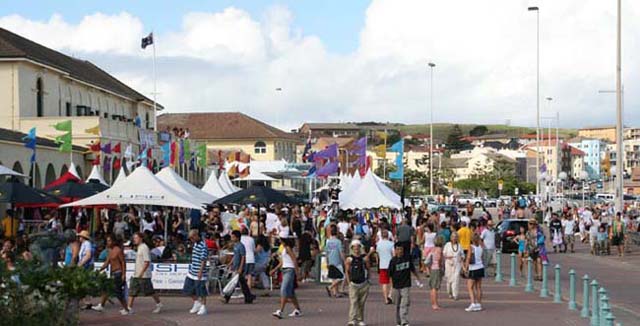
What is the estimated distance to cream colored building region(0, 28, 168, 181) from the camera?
170ft

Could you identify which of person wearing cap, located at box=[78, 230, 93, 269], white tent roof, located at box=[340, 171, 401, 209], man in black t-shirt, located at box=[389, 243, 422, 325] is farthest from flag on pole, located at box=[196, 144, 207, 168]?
man in black t-shirt, located at box=[389, 243, 422, 325]

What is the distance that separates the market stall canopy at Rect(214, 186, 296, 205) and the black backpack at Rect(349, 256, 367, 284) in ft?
38.9

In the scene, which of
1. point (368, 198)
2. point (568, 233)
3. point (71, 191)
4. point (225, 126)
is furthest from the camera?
point (225, 126)

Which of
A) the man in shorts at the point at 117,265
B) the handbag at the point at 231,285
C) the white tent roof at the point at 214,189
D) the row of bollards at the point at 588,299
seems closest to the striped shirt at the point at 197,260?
the handbag at the point at 231,285

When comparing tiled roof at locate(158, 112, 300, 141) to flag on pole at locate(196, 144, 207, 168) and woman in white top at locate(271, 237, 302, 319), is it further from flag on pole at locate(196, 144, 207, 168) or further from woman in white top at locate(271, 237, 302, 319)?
woman in white top at locate(271, 237, 302, 319)

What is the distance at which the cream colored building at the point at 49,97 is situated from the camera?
5181cm

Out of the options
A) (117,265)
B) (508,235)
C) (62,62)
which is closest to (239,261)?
(117,265)

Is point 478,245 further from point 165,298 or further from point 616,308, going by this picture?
point 165,298

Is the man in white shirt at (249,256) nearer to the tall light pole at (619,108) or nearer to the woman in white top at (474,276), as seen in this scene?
the woman in white top at (474,276)

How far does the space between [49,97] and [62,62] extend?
271 inches

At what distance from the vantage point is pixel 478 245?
2159cm

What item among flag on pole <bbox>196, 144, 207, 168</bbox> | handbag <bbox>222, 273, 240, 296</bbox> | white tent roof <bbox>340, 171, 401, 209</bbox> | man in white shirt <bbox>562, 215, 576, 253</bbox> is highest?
flag on pole <bbox>196, 144, 207, 168</bbox>

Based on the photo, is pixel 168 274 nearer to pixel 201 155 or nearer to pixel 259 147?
pixel 201 155

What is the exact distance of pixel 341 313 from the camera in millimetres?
20078
